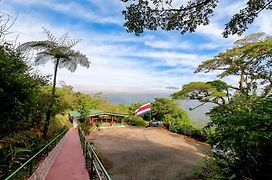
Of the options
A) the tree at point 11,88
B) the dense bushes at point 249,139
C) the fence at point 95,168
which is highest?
the tree at point 11,88

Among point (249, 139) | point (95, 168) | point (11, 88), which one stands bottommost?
point (95, 168)

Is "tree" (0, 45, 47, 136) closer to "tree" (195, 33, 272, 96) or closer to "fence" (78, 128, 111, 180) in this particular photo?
"fence" (78, 128, 111, 180)

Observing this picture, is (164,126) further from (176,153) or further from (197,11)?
(197,11)

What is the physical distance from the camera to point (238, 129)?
4770 millimetres

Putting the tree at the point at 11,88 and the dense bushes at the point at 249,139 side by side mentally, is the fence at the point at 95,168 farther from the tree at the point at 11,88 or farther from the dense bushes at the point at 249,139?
the tree at the point at 11,88

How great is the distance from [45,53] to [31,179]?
12.5 m

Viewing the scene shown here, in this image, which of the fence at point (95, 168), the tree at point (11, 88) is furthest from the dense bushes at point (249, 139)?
the tree at point (11, 88)

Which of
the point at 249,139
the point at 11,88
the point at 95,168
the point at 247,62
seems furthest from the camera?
the point at 247,62

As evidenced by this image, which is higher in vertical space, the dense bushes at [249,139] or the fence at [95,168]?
the dense bushes at [249,139]

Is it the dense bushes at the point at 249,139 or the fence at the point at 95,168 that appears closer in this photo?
the fence at the point at 95,168

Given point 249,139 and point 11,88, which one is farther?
point 11,88

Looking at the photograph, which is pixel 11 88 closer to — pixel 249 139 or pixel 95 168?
pixel 95 168

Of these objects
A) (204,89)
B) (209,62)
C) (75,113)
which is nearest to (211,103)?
(204,89)

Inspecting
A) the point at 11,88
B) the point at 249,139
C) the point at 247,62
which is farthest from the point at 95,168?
the point at 247,62
